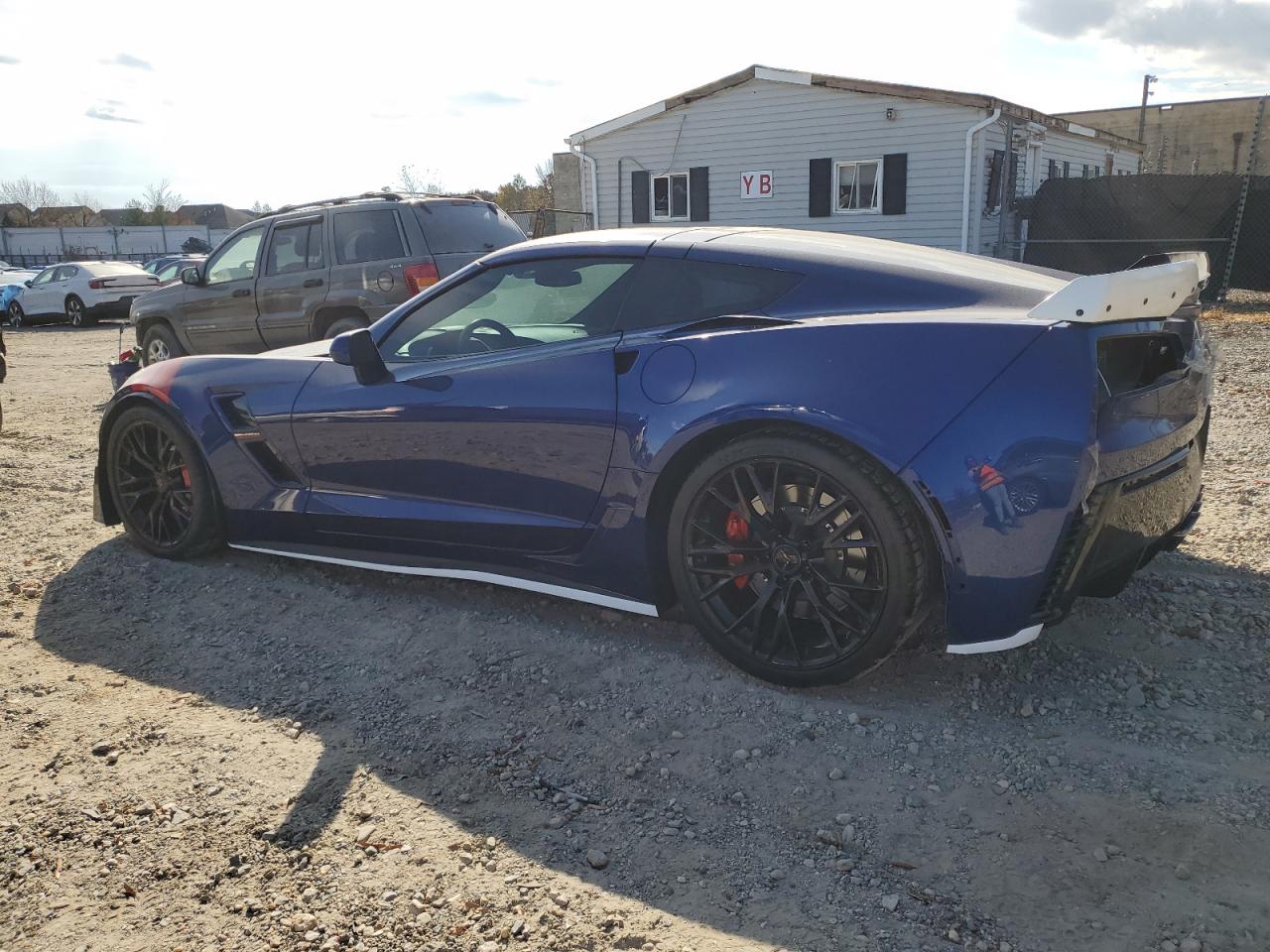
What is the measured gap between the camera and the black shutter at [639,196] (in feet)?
71.8

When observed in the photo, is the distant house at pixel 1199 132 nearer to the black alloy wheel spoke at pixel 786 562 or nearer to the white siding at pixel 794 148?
the white siding at pixel 794 148

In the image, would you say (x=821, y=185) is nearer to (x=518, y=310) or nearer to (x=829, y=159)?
(x=829, y=159)

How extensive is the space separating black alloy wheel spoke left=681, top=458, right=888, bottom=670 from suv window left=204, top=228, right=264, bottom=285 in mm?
7478

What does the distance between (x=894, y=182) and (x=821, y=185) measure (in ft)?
4.83

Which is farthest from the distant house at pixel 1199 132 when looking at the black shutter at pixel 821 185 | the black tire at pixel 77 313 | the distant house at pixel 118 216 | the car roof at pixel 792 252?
the distant house at pixel 118 216

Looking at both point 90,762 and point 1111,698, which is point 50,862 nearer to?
point 90,762

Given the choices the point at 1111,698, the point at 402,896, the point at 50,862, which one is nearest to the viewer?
the point at 402,896

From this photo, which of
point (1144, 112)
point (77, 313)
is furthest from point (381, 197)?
point (1144, 112)

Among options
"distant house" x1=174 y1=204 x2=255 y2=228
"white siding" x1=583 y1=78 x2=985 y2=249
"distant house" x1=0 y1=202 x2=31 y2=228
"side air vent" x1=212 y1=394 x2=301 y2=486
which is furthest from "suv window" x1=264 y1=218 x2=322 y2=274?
"distant house" x1=174 y1=204 x2=255 y2=228

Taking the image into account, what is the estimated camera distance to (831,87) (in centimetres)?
1894

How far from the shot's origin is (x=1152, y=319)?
2963mm

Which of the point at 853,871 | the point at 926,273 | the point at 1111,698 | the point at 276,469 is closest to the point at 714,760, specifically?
the point at 853,871

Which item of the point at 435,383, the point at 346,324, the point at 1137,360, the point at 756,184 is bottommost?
the point at 346,324

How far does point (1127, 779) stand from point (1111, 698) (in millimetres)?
469
